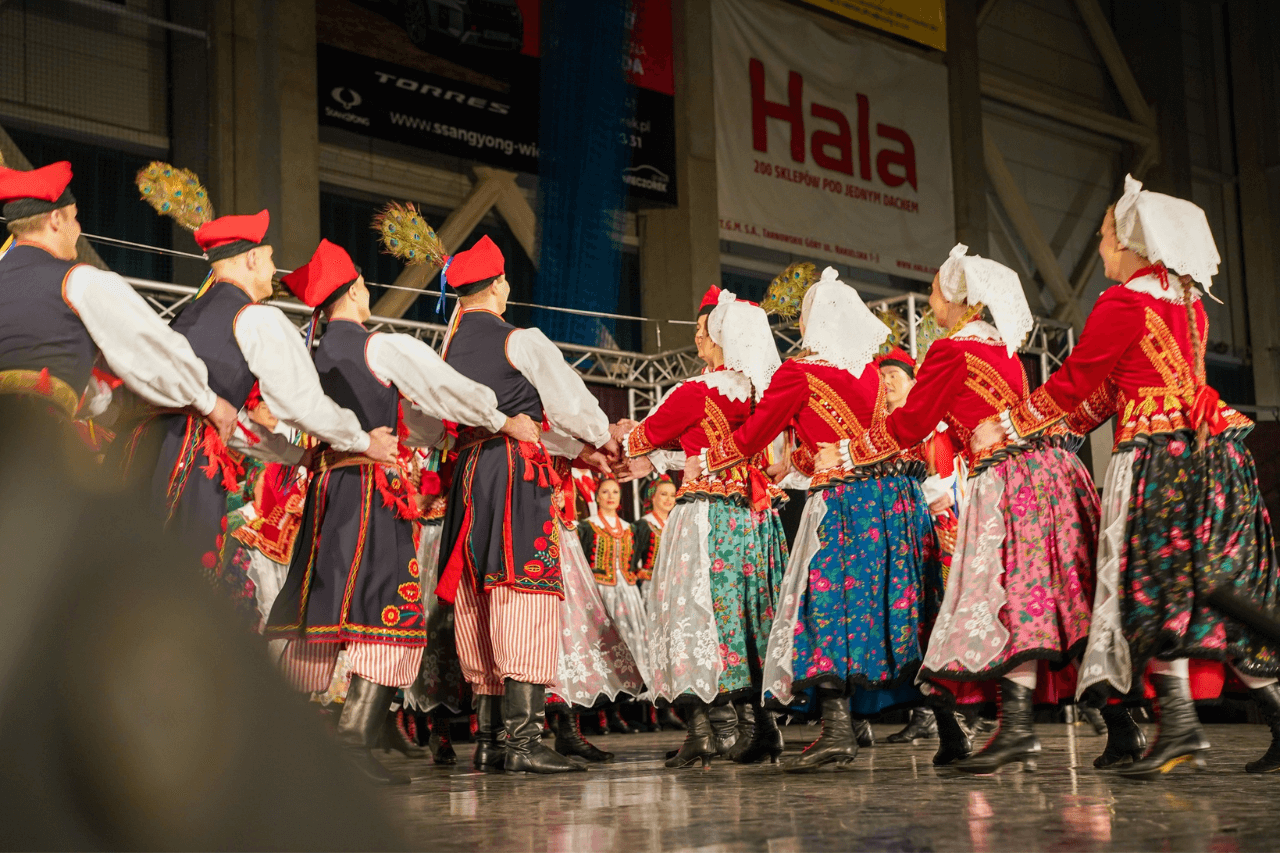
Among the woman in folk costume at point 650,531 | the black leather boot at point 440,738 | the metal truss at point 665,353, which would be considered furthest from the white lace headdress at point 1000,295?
the woman in folk costume at point 650,531

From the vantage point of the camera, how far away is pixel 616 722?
7.44 meters

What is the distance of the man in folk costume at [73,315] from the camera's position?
2.53 metres

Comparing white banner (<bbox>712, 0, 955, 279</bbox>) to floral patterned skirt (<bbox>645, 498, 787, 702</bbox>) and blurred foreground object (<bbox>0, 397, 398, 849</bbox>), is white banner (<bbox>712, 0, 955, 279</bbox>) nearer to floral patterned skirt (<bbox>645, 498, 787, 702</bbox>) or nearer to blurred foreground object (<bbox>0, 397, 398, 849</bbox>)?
floral patterned skirt (<bbox>645, 498, 787, 702</bbox>)

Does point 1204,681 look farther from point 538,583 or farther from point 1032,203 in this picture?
point 1032,203

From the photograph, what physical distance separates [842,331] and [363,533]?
4.65 ft

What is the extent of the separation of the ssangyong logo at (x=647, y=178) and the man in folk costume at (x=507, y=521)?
6.23 metres

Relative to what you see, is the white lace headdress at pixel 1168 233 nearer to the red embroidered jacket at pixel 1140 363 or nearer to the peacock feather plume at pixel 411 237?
the red embroidered jacket at pixel 1140 363

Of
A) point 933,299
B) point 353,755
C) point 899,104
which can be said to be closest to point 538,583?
point 933,299

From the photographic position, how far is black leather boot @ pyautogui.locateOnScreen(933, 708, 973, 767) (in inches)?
124

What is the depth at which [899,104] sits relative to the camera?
11.5 meters

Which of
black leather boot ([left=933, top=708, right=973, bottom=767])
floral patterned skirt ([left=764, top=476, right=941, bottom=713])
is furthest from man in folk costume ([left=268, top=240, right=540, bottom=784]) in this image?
black leather boot ([left=933, top=708, right=973, bottom=767])

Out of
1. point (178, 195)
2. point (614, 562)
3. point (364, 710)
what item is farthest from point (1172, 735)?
point (614, 562)

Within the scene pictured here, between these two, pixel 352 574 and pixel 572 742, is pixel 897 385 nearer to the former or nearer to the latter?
pixel 572 742

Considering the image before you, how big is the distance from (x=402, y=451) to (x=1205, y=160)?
13.3m
